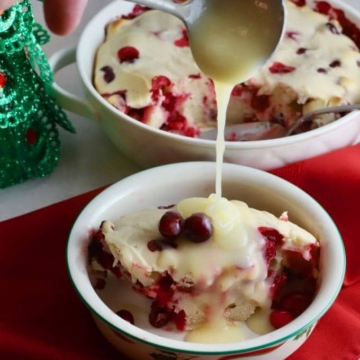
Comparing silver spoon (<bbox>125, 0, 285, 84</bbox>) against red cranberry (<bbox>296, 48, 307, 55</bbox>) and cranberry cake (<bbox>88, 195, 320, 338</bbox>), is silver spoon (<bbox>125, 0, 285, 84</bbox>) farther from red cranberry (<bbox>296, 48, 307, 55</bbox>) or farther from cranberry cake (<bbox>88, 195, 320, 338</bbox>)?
red cranberry (<bbox>296, 48, 307, 55</bbox>)

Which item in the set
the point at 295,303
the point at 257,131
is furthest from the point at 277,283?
the point at 257,131

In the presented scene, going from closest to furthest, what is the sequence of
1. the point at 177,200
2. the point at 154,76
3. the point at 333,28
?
the point at 177,200 < the point at 154,76 < the point at 333,28

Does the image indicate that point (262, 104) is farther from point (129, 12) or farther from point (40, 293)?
point (40, 293)

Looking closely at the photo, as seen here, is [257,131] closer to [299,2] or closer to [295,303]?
[299,2]

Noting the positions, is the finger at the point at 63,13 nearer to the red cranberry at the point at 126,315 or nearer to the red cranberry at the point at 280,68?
the red cranberry at the point at 126,315

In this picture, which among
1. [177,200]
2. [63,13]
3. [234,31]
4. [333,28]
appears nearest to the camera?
[63,13]

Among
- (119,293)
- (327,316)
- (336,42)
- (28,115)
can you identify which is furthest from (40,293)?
(336,42)
